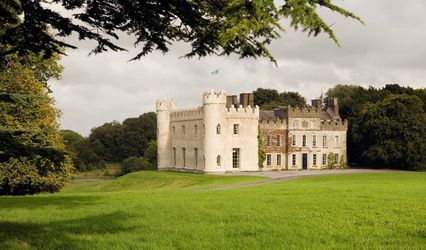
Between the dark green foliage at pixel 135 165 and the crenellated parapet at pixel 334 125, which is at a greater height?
the crenellated parapet at pixel 334 125

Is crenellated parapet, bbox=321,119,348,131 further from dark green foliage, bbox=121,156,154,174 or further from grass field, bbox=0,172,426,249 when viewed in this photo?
grass field, bbox=0,172,426,249

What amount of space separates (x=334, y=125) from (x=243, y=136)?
12.1 m

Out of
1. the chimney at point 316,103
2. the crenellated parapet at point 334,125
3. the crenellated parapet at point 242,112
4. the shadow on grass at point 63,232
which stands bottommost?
the shadow on grass at point 63,232

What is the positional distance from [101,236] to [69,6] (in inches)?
183

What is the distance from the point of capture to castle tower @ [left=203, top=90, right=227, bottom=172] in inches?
1909

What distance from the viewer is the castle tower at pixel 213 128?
48500mm

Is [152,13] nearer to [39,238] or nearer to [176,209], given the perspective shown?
[39,238]

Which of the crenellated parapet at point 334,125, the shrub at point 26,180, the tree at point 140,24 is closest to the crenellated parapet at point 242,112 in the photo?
the crenellated parapet at point 334,125

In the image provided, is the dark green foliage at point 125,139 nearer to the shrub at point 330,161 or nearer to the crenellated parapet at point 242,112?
the shrub at point 330,161

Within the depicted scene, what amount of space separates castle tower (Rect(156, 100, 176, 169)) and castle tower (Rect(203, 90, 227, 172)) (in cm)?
904

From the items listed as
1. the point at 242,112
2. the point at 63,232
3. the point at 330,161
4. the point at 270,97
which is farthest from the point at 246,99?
the point at 63,232

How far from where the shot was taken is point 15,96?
34.2 feet

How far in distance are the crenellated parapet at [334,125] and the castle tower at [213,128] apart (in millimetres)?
13131

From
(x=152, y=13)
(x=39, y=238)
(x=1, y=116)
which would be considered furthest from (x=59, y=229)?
(x=1, y=116)
